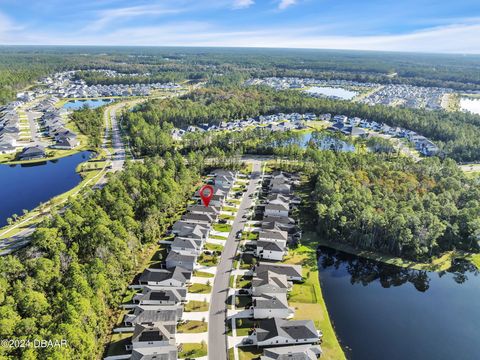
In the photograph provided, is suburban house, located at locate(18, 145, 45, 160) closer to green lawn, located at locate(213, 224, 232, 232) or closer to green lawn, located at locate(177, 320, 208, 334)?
green lawn, located at locate(213, 224, 232, 232)

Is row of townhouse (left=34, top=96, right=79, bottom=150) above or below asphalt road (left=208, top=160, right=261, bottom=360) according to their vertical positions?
above

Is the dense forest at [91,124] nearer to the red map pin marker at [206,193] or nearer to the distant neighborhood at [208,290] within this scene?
the red map pin marker at [206,193]

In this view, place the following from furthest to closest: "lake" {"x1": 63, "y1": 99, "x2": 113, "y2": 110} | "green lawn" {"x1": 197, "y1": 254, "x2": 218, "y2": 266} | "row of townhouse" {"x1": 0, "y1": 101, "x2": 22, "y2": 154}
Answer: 1. "lake" {"x1": 63, "y1": 99, "x2": 113, "y2": 110}
2. "row of townhouse" {"x1": 0, "y1": 101, "x2": 22, "y2": 154}
3. "green lawn" {"x1": 197, "y1": 254, "x2": 218, "y2": 266}

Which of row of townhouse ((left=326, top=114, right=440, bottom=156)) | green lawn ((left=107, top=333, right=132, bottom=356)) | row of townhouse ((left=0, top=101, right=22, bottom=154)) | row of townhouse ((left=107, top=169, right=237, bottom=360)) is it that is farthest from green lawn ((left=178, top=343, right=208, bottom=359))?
row of townhouse ((left=326, top=114, right=440, bottom=156))

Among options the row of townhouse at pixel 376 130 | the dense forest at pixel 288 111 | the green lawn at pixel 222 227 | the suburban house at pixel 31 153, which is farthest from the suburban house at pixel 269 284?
the suburban house at pixel 31 153

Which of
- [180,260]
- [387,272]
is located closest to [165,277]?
[180,260]

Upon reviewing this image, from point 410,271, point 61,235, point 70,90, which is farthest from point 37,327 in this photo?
point 70,90

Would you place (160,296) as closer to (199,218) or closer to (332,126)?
(199,218)
